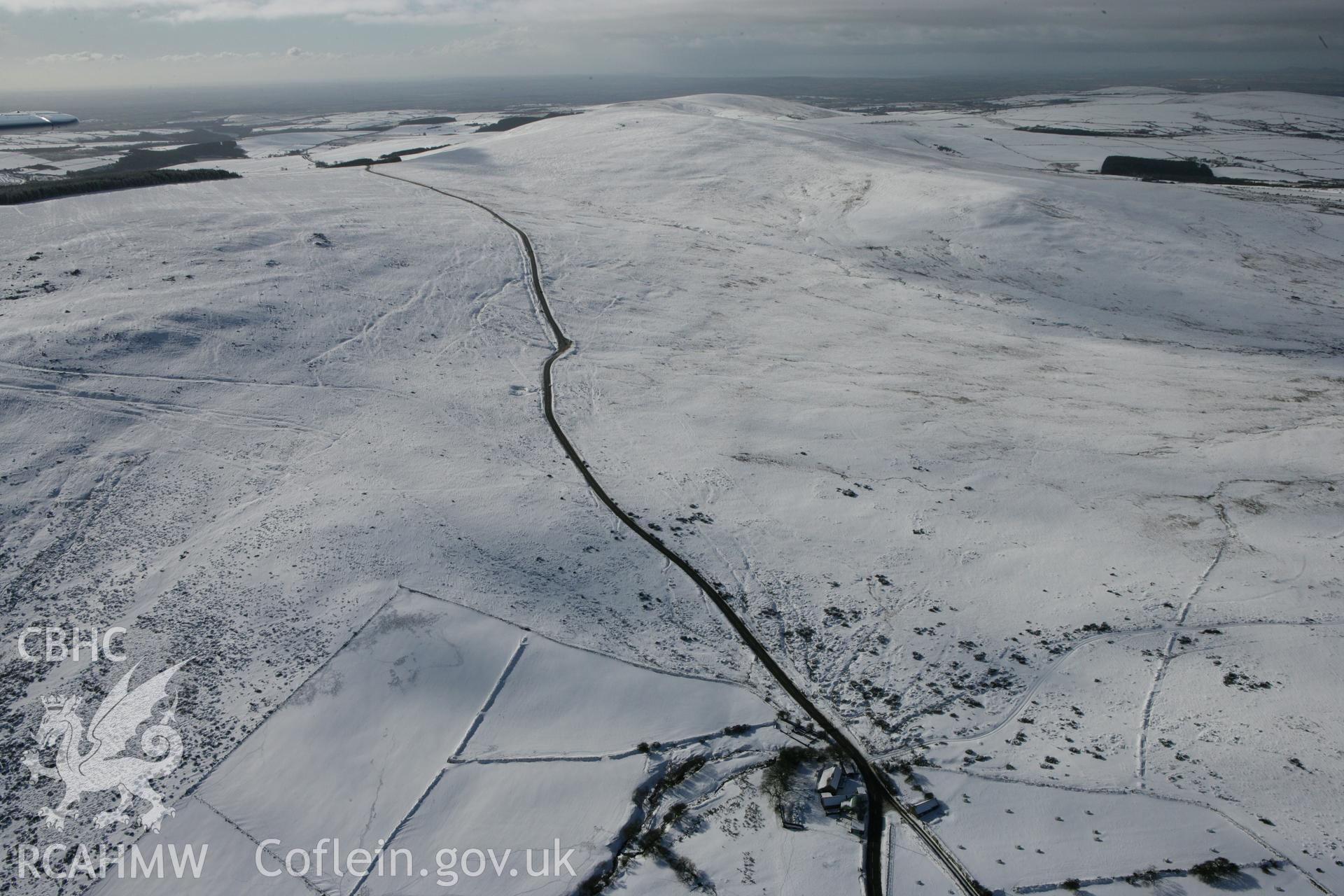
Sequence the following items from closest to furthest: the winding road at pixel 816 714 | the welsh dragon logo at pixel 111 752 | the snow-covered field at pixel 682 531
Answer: the winding road at pixel 816 714, the welsh dragon logo at pixel 111 752, the snow-covered field at pixel 682 531

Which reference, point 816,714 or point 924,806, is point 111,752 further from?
point 924,806

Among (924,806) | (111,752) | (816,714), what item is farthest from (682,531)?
(111,752)

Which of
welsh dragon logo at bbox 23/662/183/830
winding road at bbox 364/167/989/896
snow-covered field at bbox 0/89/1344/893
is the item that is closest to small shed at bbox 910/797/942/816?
winding road at bbox 364/167/989/896

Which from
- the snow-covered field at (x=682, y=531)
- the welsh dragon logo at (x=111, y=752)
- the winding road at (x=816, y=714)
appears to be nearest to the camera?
the winding road at (x=816, y=714)

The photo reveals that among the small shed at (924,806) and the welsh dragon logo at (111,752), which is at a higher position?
the welsh dragon logo at (111,752)

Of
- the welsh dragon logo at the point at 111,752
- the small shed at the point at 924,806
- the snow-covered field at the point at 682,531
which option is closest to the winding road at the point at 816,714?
the small shed at the point at 924,806

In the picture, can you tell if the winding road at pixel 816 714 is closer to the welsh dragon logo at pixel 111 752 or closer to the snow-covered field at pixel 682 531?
the snow-covered field at pixel 682 531
